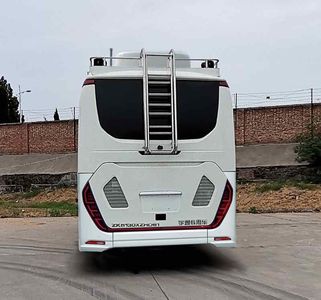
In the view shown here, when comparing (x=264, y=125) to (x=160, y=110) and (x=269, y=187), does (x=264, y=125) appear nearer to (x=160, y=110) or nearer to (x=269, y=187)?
(x=269, y=187)

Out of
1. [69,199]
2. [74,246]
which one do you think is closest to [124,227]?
[74,246]

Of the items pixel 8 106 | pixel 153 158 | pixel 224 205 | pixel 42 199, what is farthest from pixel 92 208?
pixel 8 106

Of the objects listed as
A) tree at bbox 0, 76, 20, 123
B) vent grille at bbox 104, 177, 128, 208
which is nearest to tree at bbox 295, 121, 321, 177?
vent grille at bbox 104, 177, 128, 208

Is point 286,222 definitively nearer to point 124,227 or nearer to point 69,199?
point 124,227

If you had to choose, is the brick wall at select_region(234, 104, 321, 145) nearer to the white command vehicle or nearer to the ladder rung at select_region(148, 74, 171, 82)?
the white command vehicle

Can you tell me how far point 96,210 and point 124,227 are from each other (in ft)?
1.64

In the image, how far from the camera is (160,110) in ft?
25.6

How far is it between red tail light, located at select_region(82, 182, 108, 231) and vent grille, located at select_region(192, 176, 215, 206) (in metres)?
1.46

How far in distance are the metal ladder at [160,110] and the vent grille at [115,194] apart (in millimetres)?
680

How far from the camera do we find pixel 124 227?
25.2 feet

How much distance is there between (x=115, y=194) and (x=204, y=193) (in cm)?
140

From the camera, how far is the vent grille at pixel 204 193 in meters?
7.90

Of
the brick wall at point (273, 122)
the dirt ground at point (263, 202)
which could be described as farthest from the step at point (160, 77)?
the brick wall at point (273, 122)

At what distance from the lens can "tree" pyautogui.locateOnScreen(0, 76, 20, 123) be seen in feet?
191
